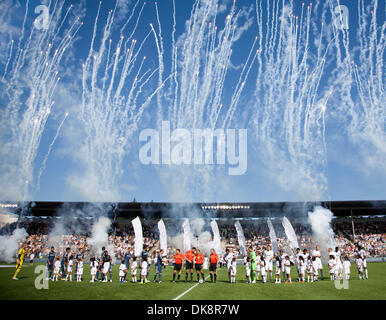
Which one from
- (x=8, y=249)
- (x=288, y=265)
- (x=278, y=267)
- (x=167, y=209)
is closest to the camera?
(x=288, y=265)

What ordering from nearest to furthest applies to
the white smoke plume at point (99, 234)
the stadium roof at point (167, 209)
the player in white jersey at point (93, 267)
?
the player in white jersey at point (93, 267)
the white smoke plume at point (99, 234)
the stadium roof at point (167, 209)

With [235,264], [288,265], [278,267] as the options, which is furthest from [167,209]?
[288,265]

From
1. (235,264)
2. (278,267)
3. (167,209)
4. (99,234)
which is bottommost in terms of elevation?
(99,234)

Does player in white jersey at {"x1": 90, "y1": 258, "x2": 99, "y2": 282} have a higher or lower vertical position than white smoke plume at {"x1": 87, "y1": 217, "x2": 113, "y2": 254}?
higher

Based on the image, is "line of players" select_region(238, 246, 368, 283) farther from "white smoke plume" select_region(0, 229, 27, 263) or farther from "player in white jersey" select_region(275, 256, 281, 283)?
"white smoke plume" select_region(0, 229, 27, 263)

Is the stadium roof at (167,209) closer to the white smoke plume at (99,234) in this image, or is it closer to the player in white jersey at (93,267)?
the white smoke plume at (99,234)

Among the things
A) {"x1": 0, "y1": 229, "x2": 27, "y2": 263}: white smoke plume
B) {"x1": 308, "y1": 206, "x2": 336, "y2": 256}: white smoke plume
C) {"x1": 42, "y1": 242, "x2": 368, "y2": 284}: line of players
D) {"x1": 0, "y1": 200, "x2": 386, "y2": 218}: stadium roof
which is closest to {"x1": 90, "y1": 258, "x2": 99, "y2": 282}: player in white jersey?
{"x1": 42, "y1": 242, "x2": 368, "y2": 284}: line of players

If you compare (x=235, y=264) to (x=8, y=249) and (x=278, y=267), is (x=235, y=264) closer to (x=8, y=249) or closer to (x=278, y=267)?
(x=278, y=267)

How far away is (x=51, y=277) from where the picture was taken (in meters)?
18.7

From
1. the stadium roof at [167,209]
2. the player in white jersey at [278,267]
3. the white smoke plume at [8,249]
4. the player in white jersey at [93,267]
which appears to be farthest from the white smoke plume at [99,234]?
the player in white jersey at [278,267]
